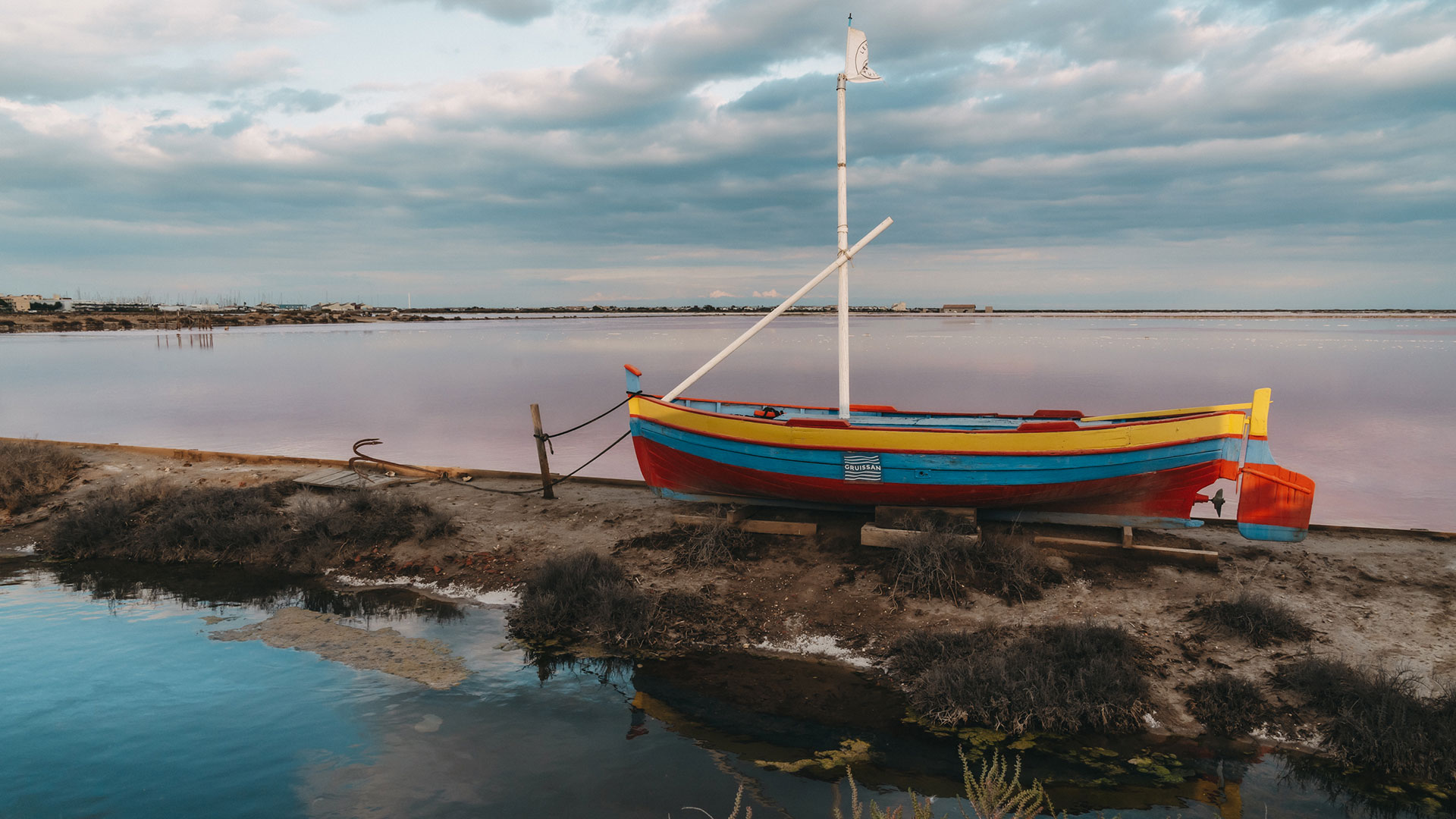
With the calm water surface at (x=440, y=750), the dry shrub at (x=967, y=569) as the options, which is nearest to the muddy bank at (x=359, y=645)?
the calm water surface at (x=440, y=750)

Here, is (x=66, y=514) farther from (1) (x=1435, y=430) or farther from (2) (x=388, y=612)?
(1) (x=1435, y=430)

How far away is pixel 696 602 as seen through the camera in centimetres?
802

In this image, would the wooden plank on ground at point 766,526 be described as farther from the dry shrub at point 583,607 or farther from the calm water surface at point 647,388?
the calm water surface at point 647,388

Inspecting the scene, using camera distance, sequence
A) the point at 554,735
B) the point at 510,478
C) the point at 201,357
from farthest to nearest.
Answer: the point at 201,357, the point at 510,478, the point at 554,735

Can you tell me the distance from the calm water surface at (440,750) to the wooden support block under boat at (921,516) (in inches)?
132

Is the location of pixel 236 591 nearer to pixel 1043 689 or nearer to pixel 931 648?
pixel 931 648

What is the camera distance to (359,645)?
7.59 metres

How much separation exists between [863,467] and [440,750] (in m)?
5.45

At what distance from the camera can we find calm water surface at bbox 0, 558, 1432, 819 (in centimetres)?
504

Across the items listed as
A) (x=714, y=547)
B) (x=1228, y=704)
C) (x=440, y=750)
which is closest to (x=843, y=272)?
(x=714, y=547)

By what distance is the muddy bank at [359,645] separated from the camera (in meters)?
7.01

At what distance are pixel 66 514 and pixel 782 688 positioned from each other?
12.1 meters

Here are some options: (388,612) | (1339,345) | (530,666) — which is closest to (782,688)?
(530,666)

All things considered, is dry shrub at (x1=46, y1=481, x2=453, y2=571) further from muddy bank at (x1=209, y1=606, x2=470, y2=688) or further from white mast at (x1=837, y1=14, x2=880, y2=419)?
white mast at (x1=837, y1=14, x2=880, y2=419)
